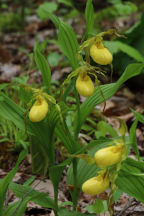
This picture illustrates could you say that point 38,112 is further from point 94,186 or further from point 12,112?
point 94,186

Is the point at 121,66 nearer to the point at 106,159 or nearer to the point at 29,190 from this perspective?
the point at 29,190

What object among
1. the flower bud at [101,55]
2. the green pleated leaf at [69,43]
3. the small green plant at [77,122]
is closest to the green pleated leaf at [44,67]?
the small green plant at [77,122]

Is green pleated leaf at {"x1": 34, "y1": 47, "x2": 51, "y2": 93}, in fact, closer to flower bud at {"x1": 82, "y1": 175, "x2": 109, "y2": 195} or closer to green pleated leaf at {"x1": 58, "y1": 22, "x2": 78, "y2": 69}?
green pleated leaf at {"x1": 58, "y1": 22, "x2": 78, "y2": 69}

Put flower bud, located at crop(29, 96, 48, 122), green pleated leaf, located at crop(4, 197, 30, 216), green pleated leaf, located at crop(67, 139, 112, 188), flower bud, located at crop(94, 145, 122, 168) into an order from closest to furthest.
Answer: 1. flower bud, located at crop(94, 145, 122, 168)
2. flower bud, located at crop(29, 96, 48, 122)
3. green pleated leaf, located at crop(4, 197, 30, 216)
4. green pleated leaf, located at crop(67, 139, 112, 188)

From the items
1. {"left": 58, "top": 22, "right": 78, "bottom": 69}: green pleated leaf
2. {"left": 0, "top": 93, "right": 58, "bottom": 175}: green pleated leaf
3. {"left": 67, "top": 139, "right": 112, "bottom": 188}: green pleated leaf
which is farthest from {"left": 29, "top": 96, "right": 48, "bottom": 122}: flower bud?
{"left": 67, "top": 139, "right": 112, "bottom": 188}: green pleated leaf

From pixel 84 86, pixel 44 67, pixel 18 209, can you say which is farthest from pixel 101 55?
pixel 18 209
